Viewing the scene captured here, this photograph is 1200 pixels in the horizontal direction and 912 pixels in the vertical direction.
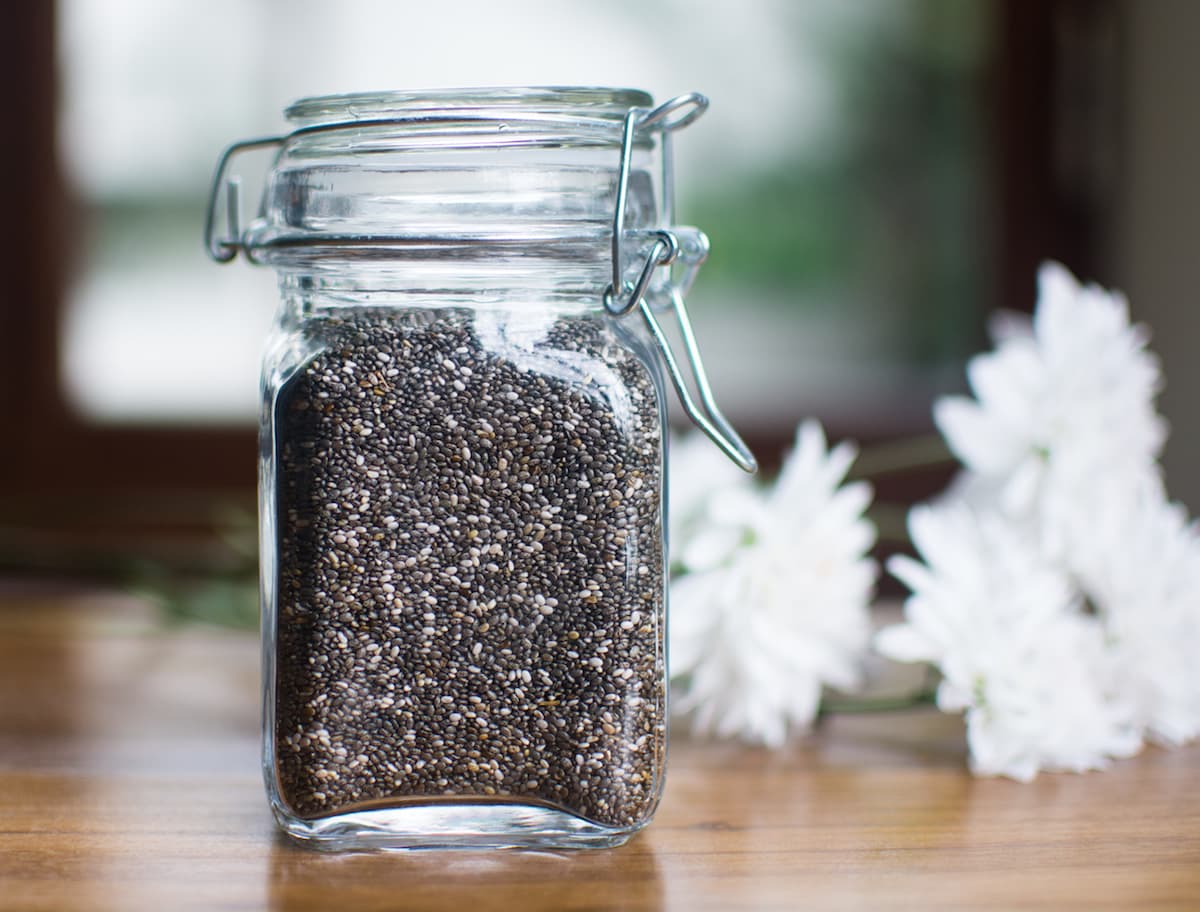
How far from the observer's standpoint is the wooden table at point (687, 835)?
441 mm

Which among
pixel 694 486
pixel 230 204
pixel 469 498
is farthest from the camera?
pixel 694 486

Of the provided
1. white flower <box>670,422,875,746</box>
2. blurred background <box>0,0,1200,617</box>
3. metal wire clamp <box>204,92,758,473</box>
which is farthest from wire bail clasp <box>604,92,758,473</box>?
blurred background <box>0,0,1200,617</box>

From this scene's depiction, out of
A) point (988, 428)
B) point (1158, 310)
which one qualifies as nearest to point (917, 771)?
point (988, 428)

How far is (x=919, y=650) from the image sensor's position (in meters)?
0.60

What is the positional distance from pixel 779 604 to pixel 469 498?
221 mm

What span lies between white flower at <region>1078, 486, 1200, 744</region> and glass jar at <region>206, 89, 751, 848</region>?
257 millimetres

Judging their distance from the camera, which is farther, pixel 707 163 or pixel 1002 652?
pixel 707 163

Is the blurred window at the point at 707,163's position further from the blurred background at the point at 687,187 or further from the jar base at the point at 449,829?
the jar base at the point at 449,829

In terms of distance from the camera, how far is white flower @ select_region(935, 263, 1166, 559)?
2.16 feet

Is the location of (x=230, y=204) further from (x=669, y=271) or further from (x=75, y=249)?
(x=75, y=249)

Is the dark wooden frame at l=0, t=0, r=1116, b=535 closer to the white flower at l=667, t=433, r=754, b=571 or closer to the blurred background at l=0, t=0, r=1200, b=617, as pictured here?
the blurred background at l=0, t=0, r=1200, b=617

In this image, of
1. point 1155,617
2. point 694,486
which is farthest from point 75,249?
point 1155,617

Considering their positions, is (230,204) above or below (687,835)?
above

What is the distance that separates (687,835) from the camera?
0.52 metres
